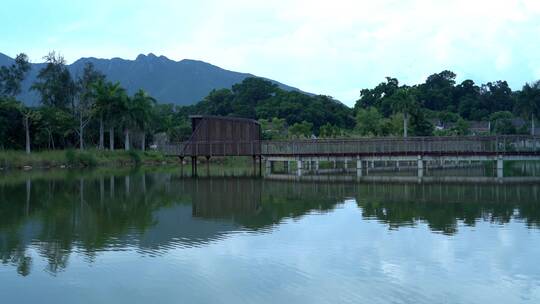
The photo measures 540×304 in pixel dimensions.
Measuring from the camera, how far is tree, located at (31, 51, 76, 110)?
64.6 m

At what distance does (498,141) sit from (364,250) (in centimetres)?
2813

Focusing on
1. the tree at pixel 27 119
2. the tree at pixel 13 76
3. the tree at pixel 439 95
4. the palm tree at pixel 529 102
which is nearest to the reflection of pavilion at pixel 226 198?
Answer: the tree at pixel 27 119

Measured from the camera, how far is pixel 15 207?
2323cm

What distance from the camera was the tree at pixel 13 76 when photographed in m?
61.0

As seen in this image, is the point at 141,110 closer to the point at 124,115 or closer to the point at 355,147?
the point at 124,115

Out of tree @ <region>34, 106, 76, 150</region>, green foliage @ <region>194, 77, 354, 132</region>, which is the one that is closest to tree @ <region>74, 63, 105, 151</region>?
tree @ <region>34, 106, 76, 150</region>

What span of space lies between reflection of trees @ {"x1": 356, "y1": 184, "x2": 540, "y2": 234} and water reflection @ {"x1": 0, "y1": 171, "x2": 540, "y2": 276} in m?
0.03

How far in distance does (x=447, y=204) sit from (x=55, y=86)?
2052 inches

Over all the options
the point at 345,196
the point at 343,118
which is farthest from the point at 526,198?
the point at 343,118

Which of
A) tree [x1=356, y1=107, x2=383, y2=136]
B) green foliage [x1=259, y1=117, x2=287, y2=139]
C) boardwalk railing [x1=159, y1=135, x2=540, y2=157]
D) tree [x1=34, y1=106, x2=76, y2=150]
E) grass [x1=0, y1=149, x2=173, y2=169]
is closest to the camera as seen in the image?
boardwalk railing [x1=159, y1=135, x2=540, y2=157]

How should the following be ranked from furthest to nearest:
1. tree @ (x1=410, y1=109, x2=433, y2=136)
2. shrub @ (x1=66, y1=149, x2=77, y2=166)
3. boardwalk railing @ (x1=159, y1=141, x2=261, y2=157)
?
tree @ (x1=410, y1=109, x2=433, y2=136) → shrub @ (x1=66, y1=149, x2=77, y2=166) → boardwalk railing @ (x1=159, y1=141, x2=261, y2=157)

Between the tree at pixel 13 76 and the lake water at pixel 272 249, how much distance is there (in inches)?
1534

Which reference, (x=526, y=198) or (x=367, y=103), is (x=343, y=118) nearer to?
(x=367, y=103)

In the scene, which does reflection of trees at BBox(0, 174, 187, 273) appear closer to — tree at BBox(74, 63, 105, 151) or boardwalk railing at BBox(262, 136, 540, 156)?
boardwalk railing at BBox(262, 136, 540, 156)
